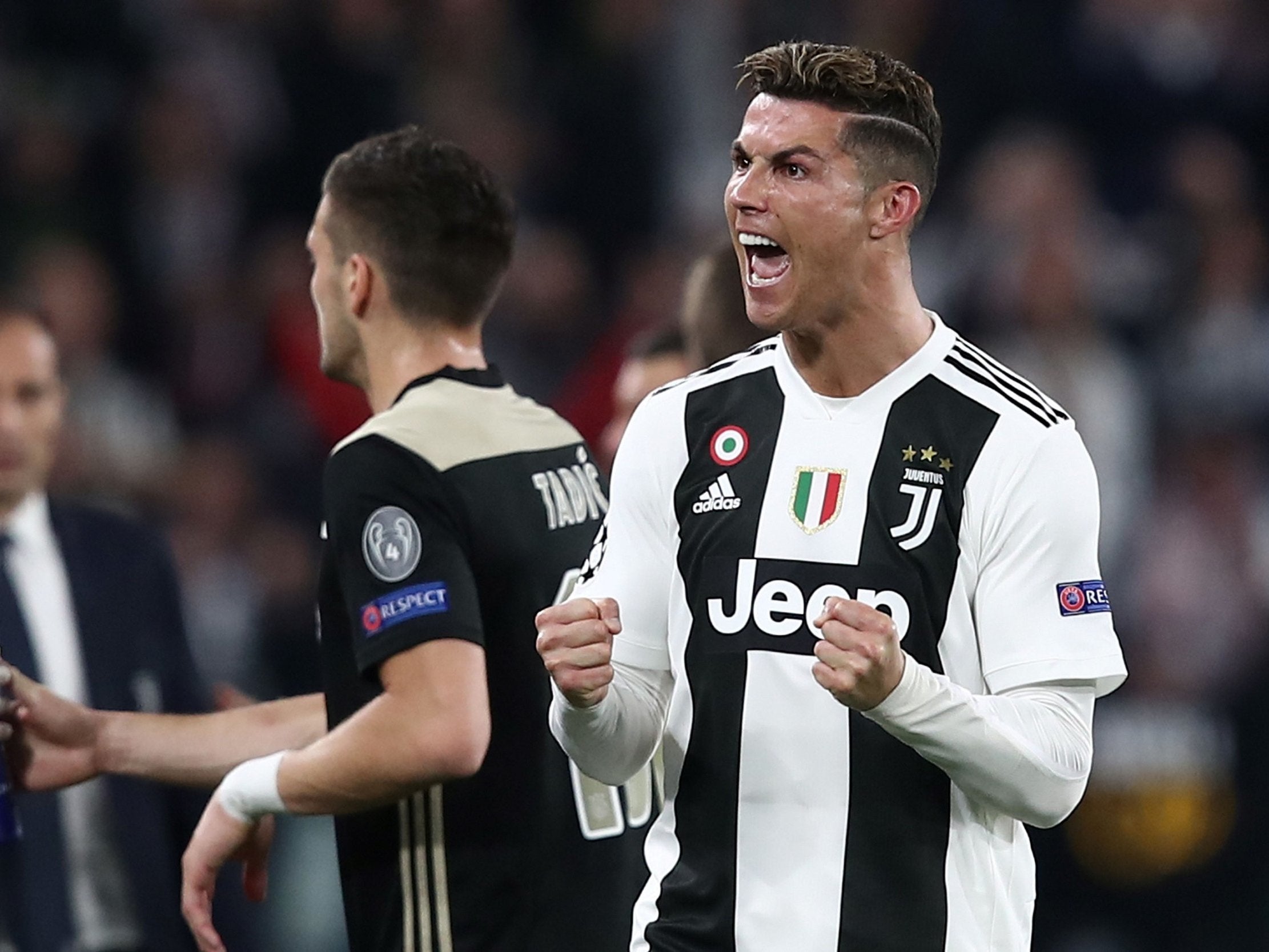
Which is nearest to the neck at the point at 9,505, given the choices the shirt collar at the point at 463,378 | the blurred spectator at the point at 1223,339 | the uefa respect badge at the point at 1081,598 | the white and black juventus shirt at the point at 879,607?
the shirt collar at the point at 463,378

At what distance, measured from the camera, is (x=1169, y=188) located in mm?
9133

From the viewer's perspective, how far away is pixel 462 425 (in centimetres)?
378

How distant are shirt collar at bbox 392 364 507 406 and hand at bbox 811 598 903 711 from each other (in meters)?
1.31

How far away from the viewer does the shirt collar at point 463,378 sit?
3879mm

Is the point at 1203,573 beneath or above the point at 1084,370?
beneath

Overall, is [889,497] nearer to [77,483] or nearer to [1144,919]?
[1144,919]

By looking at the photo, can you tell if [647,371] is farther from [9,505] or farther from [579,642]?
[579,642]

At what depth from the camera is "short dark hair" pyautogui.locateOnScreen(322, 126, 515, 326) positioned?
3.97 metres

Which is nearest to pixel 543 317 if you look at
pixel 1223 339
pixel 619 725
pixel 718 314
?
pixel 1223 339

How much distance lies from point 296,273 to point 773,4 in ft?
9.13

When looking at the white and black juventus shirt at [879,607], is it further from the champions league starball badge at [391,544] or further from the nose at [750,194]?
the champions league starball badge at [391,544]

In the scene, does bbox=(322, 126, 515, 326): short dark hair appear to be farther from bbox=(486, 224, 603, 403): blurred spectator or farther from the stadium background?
bbox=(486, 224, 603, 403): blurred spectator

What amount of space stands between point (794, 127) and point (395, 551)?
102cm

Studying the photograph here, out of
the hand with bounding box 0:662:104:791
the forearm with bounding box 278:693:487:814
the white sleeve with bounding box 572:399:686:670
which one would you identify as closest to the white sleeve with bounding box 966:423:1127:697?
the white sleeve with bounding box 572:399:686:670
